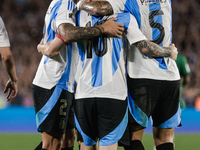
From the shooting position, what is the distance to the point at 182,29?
14.5 meters

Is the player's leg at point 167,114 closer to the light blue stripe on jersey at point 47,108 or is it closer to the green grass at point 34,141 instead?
the light blue stripe on jersey at point 47,108

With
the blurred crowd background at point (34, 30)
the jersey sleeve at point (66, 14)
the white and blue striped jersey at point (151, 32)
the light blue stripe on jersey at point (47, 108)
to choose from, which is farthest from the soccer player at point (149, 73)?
the blurred crowd background at point (34, 30)

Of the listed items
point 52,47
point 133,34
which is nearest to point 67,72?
point 52,47

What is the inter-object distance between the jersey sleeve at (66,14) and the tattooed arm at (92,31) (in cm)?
11

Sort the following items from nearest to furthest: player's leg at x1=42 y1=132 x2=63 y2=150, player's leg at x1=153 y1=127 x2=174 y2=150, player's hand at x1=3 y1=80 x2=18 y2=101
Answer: player's leg at x1=153 y1=127 x2=174 y2=150
player's leg at x1=42 y1=132 x2=63 y2=150
player's hand at x1=3 y1=80 x2=18 y2=101

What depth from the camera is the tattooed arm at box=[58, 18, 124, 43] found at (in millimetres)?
2520

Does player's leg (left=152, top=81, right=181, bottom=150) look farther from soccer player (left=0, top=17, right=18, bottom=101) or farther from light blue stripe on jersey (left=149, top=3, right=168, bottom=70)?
soccer player (left=0, top=17, right=18, bottom=101)

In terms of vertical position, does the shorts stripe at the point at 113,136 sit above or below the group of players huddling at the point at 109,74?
below

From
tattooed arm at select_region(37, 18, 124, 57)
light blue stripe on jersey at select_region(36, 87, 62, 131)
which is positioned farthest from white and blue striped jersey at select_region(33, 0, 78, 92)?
tattooed arm at select_region(37, 18, 124, 57)

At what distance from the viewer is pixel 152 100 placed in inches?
111

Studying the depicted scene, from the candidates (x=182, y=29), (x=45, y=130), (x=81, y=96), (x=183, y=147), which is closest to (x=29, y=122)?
(x=183, y=147)

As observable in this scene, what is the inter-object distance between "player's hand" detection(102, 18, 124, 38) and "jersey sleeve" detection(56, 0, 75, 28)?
Answer: 12.5 inches

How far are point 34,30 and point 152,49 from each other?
41.1ft

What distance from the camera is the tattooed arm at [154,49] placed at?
2656 millimetres
